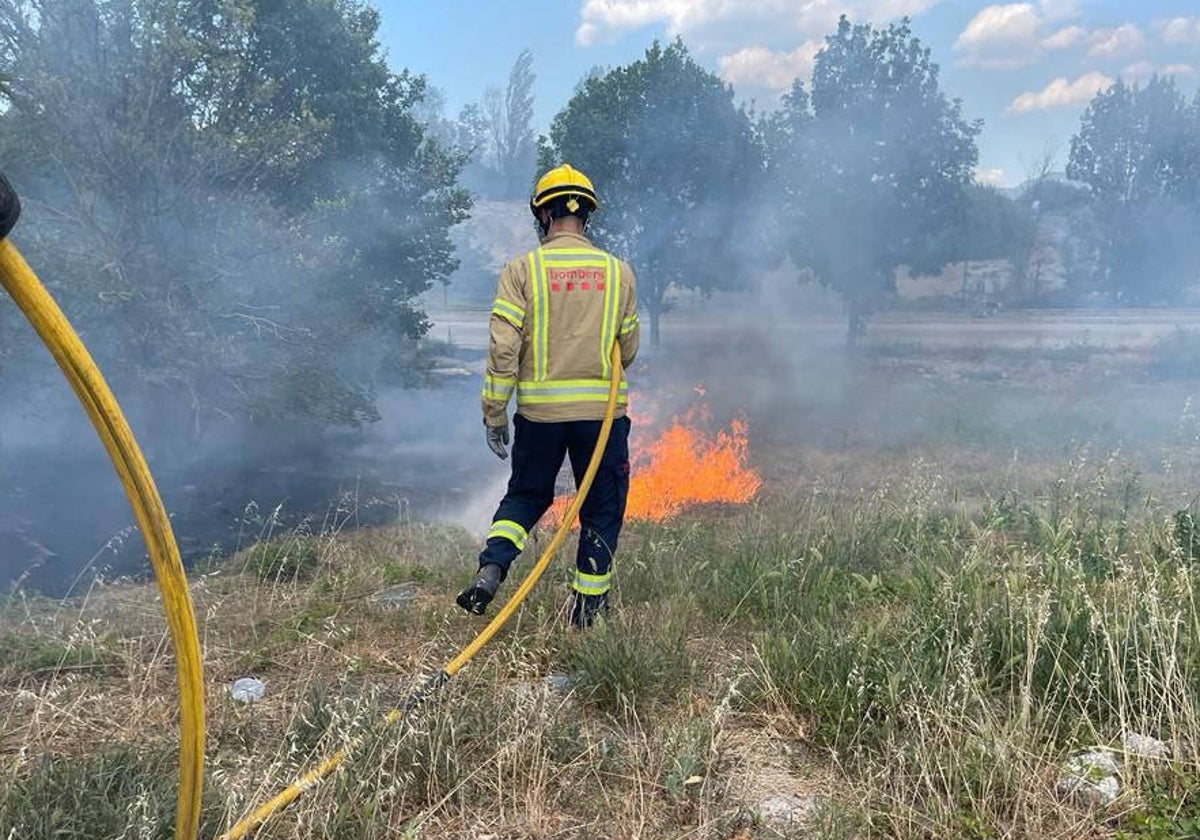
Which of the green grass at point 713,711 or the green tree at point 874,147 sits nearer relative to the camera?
the green grass at point 713,711

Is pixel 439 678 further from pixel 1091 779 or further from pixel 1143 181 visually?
pixel 1143 181

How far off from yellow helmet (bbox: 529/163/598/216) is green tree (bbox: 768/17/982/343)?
13.0m

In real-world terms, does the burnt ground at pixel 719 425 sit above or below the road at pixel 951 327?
below

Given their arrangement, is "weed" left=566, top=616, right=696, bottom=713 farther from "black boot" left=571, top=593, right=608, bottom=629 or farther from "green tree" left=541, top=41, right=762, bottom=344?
"green tree" left=541, top=41, right=762, bottom=344

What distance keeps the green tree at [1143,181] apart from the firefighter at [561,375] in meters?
18.3

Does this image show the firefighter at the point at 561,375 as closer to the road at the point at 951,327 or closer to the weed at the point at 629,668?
the weed at the point at 629,668

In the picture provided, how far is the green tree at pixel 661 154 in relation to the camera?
15.9 m

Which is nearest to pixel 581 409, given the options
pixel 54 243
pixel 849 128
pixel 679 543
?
pixel 679 543

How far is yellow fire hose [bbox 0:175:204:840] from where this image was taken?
1218mm

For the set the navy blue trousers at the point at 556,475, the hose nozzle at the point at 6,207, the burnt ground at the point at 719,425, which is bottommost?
the burnt ground at the point at 719,425

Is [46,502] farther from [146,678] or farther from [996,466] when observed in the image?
[996,466]

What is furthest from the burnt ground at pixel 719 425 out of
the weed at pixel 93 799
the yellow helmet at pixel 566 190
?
the yellow helmet at pixel 566 190

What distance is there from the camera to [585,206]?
151 inches

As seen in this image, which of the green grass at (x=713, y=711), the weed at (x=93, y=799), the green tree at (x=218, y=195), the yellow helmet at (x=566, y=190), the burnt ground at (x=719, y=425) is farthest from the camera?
the burnt ground at (x=719, y=425)
